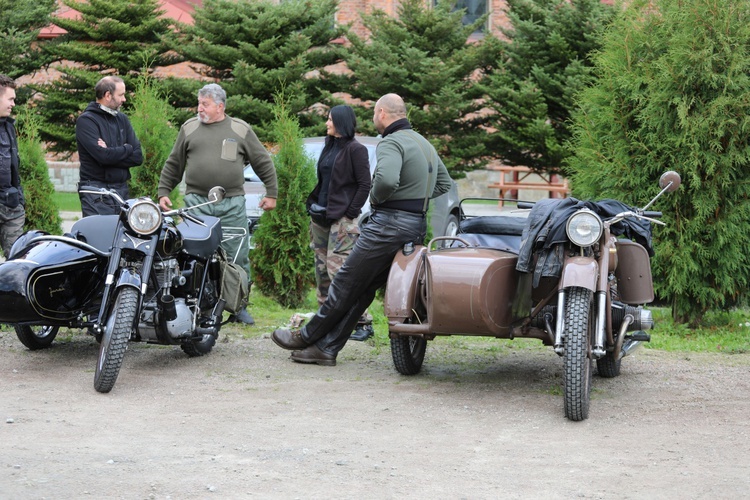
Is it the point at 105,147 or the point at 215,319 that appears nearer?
the point at 215,319

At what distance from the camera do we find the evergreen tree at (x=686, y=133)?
869cm

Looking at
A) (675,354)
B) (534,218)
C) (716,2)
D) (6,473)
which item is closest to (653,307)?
(675,354)

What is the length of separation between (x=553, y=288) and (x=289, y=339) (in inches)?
84.6

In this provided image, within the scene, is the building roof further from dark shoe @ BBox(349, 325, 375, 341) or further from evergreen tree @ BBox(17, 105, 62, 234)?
dark shoe @ BBox(349, 325, 375, 341)

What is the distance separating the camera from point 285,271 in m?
10.3

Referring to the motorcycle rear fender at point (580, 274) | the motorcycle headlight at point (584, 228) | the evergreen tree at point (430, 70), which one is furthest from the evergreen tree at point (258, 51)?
the motorcycle rear fender at point (580, 274)

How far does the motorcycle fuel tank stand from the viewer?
621 cm

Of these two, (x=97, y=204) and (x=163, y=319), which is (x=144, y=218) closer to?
(x=163, y=319)

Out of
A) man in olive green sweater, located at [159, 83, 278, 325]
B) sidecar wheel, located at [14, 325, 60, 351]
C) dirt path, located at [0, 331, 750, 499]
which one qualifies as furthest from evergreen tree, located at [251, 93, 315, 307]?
sidecar wheel, located at [14, 325, 60, 351]

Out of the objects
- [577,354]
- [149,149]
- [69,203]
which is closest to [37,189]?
[149,149]

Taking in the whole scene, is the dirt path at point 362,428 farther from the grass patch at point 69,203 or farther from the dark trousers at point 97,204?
the grass patch at point 69,203

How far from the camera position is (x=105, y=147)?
867 centimetres

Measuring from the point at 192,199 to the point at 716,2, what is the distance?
15.6 ft

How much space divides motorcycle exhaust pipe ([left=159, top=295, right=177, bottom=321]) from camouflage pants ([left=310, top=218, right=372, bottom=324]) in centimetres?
163
